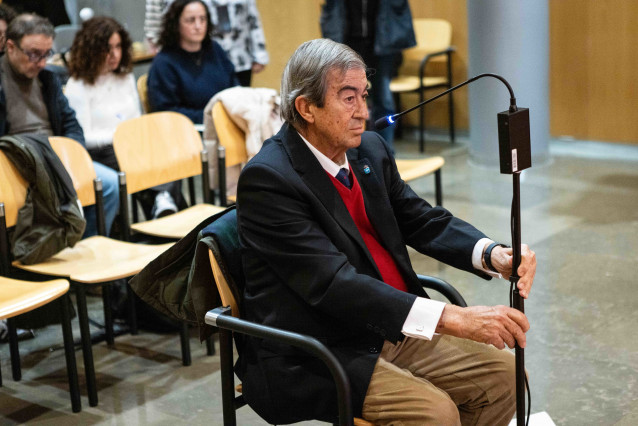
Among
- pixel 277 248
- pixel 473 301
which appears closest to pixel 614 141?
pixel 473 301

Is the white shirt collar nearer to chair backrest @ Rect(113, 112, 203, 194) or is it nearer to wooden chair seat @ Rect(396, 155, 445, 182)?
chair backrest @ Rect(113, 112, 203, 194)

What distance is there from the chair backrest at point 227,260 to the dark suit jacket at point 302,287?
4 centimetres

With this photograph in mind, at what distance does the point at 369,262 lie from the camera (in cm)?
222

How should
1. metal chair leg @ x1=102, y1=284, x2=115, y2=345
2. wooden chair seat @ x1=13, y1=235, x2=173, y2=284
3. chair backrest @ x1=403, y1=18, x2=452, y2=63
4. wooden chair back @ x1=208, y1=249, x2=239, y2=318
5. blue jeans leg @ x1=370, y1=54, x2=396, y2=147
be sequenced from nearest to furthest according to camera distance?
wooden chair back @ x1=208, y1=249, x2=239, y2=318
wooden chair seat @ x1=13, y1=235, x2=173, y2=284
metal chair leg @ x1=102, y1=284, x2=115, y2=345
blue jeans leg @ x1=370, y1=54, x2=396, y2=147
chair backrest @ x1=403, y1=18, x2=452, y2=63

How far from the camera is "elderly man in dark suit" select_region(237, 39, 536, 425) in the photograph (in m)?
2.06

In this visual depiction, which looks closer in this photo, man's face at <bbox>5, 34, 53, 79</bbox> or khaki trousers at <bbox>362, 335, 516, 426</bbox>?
khaki trousers at <bbox>362, 335, 516, 426</bbox>

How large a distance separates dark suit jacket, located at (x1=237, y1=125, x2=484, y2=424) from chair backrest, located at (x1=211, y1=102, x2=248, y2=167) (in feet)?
6.91

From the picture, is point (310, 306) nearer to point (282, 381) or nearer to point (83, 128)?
point (282, 381)

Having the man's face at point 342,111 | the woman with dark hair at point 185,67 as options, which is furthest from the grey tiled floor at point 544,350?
the woman with dark hair at point 185,67

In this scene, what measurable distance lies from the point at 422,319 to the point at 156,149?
2304 mm

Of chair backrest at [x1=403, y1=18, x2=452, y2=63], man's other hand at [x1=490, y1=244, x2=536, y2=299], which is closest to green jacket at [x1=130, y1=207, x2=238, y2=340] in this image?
man's other hand at [x1=490, y1=244, x2=536, y2=299]

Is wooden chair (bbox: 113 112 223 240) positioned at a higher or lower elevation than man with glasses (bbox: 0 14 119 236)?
lower

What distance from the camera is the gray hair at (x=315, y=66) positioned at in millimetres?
2180

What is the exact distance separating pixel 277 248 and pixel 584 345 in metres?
1.82
